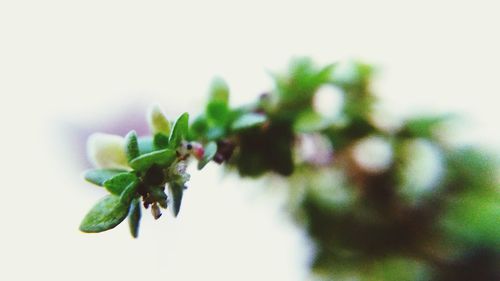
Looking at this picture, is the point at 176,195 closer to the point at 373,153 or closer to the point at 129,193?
the point at 129,193

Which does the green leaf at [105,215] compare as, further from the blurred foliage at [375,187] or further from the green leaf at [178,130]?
the blurred foliage at [375,187]

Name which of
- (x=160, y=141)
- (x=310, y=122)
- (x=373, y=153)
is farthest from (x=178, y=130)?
(x=373, y=153)

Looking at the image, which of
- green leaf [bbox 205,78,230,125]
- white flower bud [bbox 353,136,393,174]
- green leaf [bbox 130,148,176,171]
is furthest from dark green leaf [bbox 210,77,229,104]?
white flower bud [bbox 353,136,393,174]

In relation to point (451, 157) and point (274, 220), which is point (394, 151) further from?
point (274, 220)

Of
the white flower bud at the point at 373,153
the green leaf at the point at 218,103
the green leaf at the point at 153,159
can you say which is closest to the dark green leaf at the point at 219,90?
the green leaf at the point at 218,103

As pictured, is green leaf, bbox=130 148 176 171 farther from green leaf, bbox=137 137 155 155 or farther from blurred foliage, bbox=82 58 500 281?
blurred foliage, bbox=82 58 500 281

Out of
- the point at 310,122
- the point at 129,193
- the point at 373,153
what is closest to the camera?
the point at 129,193
